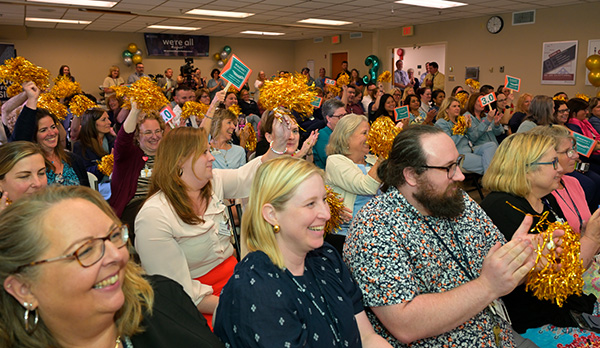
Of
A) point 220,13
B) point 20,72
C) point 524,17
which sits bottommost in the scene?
point 20,72

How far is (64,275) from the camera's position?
1080mm

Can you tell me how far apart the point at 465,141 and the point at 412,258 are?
467 centimetres

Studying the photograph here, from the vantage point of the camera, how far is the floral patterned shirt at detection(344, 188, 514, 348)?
5.39 ft

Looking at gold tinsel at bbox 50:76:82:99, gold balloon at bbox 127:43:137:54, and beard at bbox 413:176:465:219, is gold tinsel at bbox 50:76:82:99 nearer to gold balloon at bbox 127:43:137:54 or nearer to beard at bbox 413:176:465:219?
beard at bbox 413:176:465:219

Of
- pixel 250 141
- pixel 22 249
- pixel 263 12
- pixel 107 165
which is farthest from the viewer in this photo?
pixel 263 12

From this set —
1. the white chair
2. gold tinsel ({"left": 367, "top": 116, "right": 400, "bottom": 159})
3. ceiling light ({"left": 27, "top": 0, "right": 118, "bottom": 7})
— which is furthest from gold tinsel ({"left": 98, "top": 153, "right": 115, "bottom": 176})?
ceiling light ({"left": 27, "top": 0, "right": 118, "bottom": 7})

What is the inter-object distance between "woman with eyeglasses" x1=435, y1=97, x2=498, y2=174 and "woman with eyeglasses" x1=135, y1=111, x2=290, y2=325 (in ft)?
13.9

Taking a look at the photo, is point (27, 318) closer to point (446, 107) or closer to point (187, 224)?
point (187, 224)

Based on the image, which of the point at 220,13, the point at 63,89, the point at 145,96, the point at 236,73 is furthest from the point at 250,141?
the point at 220,13

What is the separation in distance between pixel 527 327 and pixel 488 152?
394cm

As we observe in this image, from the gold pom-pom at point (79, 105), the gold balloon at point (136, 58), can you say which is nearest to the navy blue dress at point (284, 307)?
the gold pom-pom at point (79, 105)

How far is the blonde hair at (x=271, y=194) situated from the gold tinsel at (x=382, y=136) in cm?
142

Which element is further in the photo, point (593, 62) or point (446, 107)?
point (593, 62)

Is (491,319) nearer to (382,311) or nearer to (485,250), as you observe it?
(485,250)
